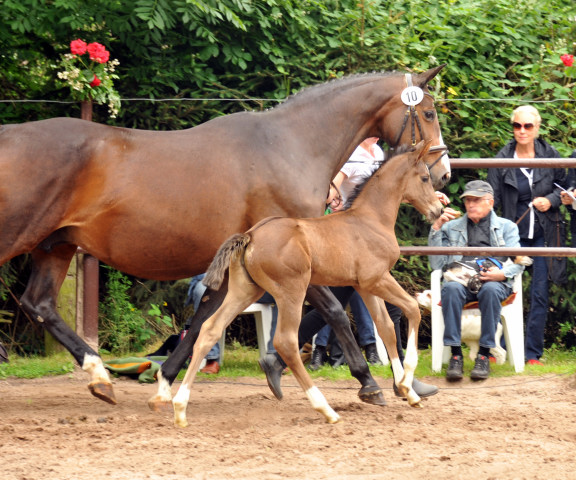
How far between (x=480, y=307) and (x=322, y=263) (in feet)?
7.17

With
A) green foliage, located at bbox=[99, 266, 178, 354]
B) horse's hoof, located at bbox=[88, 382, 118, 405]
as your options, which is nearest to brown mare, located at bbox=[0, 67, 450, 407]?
horse's hoof, located at bbox=[88, 382, 118, 405]

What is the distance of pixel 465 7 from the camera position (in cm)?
828

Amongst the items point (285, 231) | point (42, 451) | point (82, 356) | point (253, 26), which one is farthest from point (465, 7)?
point (42, 451)

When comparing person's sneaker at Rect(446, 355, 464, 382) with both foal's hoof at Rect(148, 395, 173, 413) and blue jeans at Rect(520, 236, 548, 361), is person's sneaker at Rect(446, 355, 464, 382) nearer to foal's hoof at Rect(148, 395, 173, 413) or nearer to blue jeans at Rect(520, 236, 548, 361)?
blue jeans at Rect(520, 236, 548, 361)

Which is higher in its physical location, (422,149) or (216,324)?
(422,149)

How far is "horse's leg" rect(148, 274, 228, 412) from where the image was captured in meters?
5.52

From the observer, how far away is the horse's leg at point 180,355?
552 centimetres

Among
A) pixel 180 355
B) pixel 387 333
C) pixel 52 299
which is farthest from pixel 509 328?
pixel 52 299

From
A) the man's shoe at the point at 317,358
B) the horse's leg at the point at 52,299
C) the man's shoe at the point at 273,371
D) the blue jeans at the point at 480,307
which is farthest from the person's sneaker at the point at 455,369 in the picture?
the horse's leg at the point at 52,299

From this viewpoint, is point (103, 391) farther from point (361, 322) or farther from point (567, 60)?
point (567, 60)

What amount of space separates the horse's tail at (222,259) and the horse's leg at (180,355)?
29.9 inches

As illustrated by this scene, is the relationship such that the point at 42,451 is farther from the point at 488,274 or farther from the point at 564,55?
the point at 564,55

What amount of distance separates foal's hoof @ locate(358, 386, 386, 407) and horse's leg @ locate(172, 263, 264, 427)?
98cm

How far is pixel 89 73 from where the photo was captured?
713 centimetres
